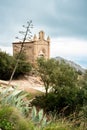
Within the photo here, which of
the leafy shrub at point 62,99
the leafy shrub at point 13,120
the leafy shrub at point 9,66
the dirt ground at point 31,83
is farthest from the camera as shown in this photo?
the leafy shrub at point 9,66

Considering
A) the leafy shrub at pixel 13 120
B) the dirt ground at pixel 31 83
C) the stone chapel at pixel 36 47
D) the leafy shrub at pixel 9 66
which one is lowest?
the dirt ground at pixel 31 83

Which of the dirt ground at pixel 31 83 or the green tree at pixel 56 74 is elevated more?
the green tree at pixel 56 74

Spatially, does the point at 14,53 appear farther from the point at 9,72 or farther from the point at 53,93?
the point at 53,93

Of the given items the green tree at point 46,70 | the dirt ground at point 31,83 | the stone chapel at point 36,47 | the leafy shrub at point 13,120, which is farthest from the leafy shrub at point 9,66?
the leafy shrub at point 13,120

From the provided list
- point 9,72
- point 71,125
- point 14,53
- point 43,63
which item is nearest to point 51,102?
point 43,63

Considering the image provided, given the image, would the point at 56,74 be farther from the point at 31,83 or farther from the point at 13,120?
the point at 13,120

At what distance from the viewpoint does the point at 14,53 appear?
59844mm

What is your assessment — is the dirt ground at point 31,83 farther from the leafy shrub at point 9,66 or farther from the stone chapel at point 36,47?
the stone chapel at point 36,47

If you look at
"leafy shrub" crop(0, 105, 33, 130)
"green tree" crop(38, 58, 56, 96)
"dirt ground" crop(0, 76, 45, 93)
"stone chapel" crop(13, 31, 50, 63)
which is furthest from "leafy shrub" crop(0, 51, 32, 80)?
"leafy shrub" crop(0, 105, 33, 130)

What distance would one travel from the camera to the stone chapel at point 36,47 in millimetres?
59344

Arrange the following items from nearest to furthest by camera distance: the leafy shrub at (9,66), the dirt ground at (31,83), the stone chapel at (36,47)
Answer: the dirt ground at (31,83) → the leafy shrub at (9,66) → the stone chapel at (36,47)

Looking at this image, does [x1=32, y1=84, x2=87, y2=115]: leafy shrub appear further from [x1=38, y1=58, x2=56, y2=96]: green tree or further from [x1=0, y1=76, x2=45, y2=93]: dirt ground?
[x1=0, y1=76, x2=45, y2=93]: dirt ground

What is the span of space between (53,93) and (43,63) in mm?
4501

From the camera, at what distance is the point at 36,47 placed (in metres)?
59.8
